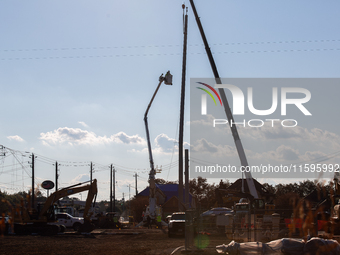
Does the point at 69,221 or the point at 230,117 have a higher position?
the point at 230,117

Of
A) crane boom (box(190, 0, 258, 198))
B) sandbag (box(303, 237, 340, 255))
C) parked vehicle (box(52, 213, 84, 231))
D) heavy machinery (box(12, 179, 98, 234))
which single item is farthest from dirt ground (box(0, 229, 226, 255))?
parked vehicle (box(52, 213, 84, 231))

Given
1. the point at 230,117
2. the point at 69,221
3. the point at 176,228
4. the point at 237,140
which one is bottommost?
the point at 69,221

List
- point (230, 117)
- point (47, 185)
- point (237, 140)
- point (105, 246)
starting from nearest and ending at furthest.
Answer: point (105, 246), point (237, 140), point (230, 117), point (47, 185)

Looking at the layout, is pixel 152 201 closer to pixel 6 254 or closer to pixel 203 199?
pixel 6 254

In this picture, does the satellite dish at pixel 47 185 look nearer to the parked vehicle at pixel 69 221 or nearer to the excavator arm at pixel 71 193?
the parked vehicle at pixel 69 221

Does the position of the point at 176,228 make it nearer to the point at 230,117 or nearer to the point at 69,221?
the point at 230,117

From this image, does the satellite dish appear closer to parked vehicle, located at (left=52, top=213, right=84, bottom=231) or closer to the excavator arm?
parked vehicle, located at (left=52, top=213, right=84, bottom=231)

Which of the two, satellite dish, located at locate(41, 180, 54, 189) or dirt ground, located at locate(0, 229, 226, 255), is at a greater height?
satellite dish, located at locate(41, 180, 54, 189)

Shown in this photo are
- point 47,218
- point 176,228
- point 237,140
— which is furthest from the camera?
point 47,218

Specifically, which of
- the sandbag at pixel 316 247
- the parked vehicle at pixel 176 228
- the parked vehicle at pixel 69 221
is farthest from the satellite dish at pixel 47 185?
the sandbag at pixel 316 247

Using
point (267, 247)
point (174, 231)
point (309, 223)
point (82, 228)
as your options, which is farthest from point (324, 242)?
point (82, 228)

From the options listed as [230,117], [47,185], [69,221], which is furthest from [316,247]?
[47,185]

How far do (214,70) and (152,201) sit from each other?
754 inches

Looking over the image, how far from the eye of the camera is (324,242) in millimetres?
11727
